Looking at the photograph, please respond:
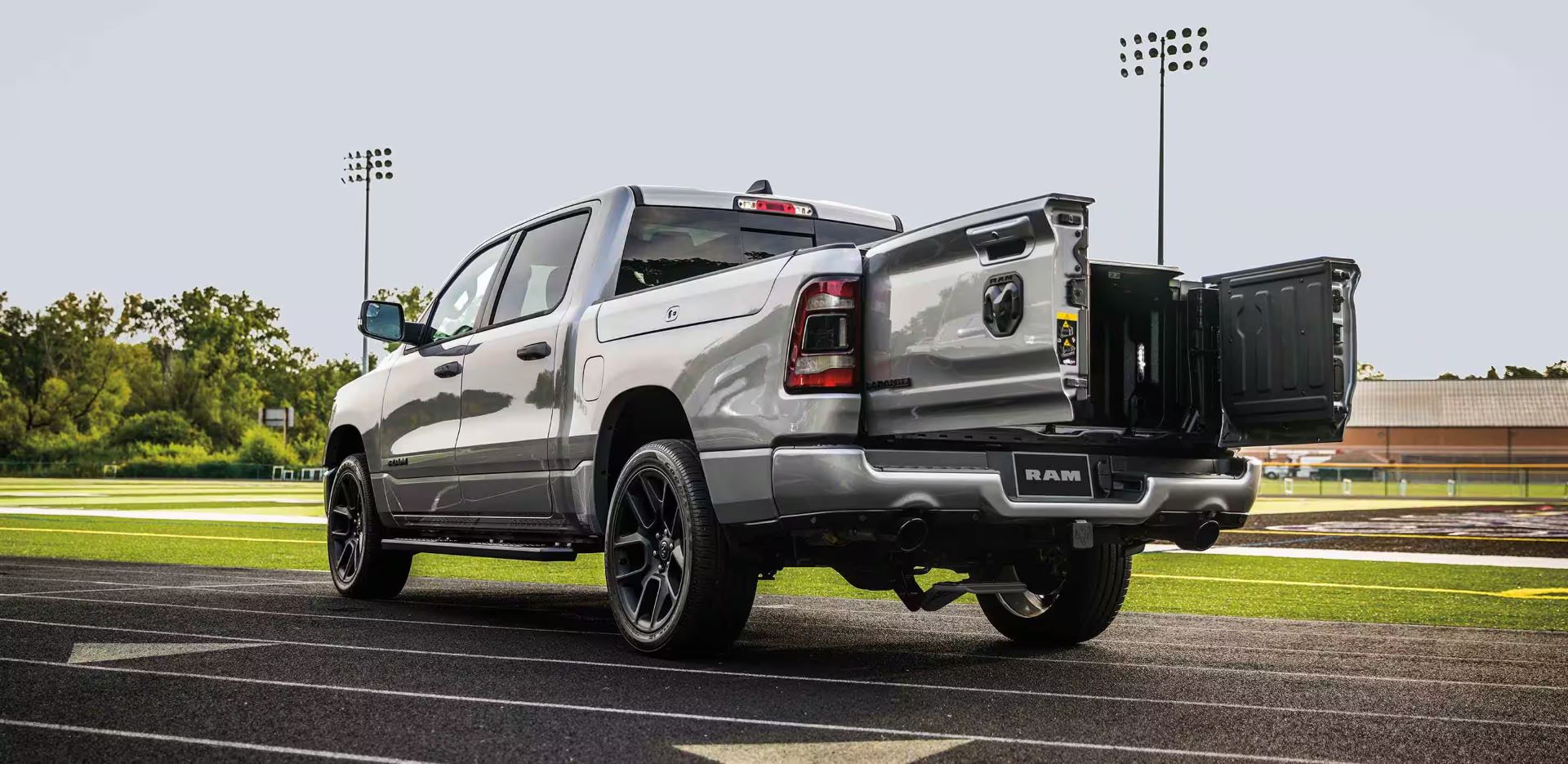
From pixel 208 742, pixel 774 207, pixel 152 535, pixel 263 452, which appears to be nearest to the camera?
pixel 208 742

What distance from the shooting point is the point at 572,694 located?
207 inches

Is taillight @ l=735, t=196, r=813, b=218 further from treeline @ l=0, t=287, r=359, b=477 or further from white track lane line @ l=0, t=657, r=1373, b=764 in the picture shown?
treeline @ l=0, t=287, r=359, b=477

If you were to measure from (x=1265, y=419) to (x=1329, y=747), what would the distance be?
183 centimetres

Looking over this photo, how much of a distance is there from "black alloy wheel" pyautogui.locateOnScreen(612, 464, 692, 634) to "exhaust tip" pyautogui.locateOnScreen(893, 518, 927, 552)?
1.02 m

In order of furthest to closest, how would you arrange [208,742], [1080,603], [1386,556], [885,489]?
[1386,556] < [1080,603] < [885,489] < [208,742]

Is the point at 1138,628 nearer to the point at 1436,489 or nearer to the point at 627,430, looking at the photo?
the point at 627,430

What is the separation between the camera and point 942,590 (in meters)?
5.54

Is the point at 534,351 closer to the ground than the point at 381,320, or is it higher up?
closer to the ground

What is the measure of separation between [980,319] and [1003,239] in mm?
294

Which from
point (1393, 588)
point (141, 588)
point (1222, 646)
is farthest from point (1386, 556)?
point (141, 588)

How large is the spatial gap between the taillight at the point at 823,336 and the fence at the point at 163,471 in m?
74.2

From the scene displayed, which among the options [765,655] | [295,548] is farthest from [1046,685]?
[295,548]

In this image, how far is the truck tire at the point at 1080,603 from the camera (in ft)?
22.4

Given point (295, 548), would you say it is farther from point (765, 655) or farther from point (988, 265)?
point (988, 265)
